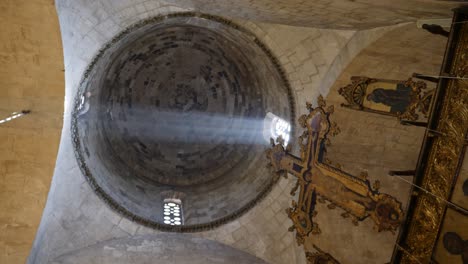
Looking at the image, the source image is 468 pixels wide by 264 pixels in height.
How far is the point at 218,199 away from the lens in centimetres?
1344

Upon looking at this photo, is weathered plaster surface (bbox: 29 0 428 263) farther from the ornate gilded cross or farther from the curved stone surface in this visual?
the ornate gilded cross

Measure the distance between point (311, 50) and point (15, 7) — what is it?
5708mm

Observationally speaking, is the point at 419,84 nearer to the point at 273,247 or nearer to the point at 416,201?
the point at 416,201

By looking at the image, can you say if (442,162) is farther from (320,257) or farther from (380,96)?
(320,257)

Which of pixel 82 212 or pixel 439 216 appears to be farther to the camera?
pixel 82 212

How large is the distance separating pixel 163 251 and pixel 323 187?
4838mm

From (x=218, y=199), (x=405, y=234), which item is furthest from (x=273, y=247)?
(x=405, y=234)

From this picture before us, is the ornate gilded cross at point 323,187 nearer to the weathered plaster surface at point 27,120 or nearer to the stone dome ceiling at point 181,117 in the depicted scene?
the stone dome ceiling at point 181,117

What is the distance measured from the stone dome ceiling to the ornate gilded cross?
294cm

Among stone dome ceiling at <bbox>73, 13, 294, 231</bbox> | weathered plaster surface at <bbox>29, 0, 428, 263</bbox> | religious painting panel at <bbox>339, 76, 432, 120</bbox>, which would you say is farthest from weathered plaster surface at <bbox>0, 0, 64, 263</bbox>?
religious painting panel at <bbox>339, 76, 432, 120</bbox>

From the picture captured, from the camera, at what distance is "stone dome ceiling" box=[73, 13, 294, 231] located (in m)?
12.4

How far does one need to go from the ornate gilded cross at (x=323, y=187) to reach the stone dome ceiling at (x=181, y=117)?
294 cm

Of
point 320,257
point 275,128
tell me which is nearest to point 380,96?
point 320,257

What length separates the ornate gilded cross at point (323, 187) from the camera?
727 cm
